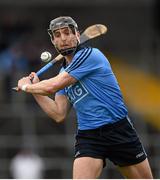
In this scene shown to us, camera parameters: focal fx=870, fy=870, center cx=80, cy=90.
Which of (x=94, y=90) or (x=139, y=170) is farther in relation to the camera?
(x=139, y=170)

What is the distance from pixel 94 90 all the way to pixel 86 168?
2.22 feet

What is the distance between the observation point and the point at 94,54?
7469mm

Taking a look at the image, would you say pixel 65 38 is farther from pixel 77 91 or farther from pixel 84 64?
pixel 77 91

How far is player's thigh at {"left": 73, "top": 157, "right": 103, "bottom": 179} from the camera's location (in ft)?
23.8

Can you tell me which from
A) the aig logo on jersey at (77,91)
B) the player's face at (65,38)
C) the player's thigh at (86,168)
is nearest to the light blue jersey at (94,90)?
the aig logo on jersey at (77,91)

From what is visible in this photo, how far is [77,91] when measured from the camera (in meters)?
7.49

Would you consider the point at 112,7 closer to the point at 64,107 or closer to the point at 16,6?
the point at 16,6

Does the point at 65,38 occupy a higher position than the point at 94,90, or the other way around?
the point at 65,38

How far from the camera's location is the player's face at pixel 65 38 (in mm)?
7457

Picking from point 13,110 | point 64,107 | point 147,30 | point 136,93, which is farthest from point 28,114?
point 64,107

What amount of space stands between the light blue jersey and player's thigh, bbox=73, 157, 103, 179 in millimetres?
316

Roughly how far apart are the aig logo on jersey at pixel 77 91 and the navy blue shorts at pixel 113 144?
0.95ft

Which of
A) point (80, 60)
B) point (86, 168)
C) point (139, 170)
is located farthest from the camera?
point (139, 170)

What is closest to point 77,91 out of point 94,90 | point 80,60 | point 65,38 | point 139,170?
point 94,90
